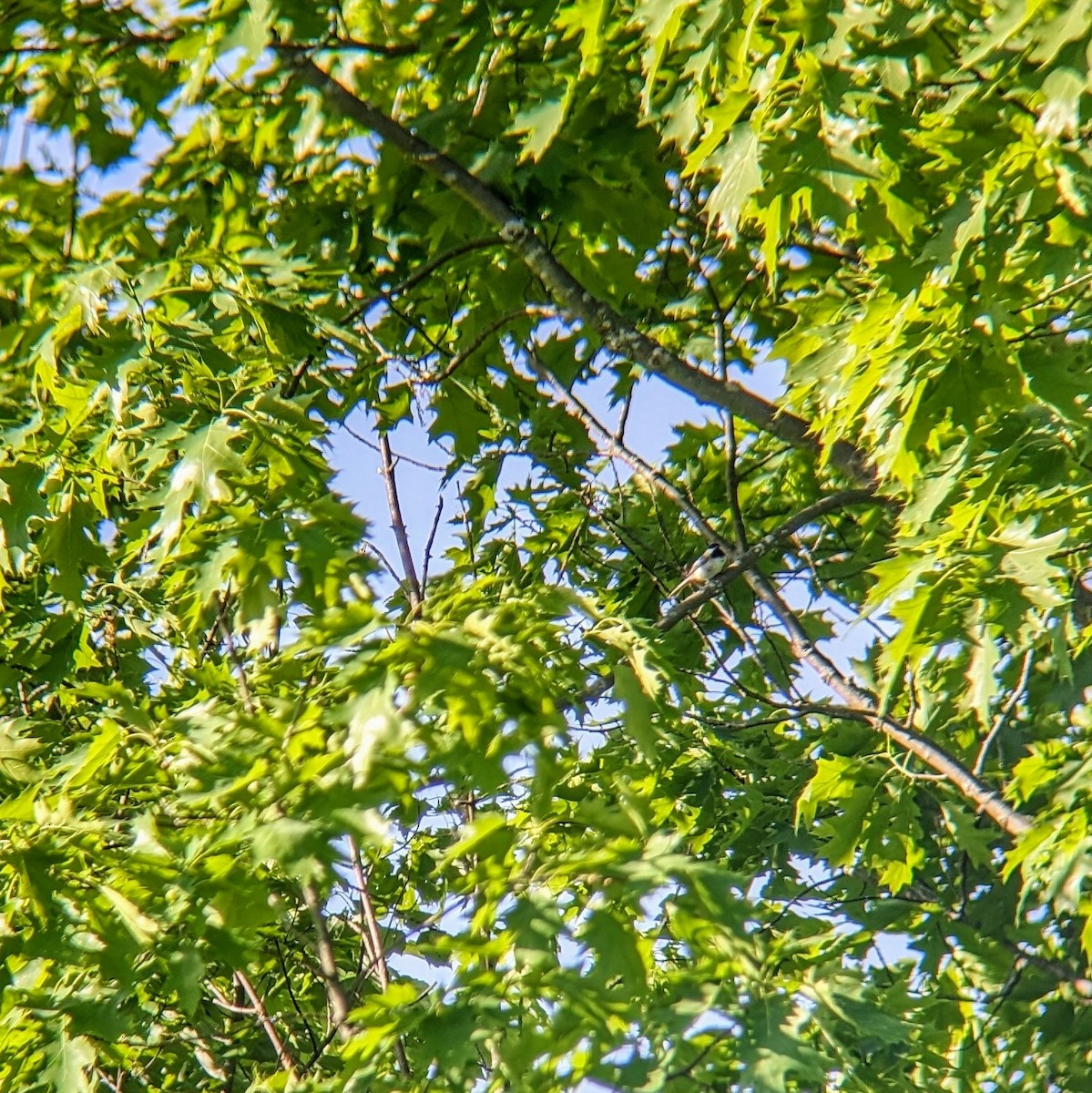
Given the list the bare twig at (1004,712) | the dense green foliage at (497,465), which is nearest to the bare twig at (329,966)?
the dense green foliage at (497,465)

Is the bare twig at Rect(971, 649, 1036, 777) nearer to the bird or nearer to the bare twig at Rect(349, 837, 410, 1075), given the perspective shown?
the bird

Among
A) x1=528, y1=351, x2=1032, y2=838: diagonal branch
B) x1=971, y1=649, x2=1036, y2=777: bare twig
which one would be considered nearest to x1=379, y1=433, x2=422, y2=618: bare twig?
x1=528, y1=351, x2=1032, y2=838: diagonal branch

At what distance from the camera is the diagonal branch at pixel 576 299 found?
2.70 m

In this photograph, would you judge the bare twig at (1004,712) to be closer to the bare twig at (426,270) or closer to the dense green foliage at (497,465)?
the dense green foliage at (497,465)

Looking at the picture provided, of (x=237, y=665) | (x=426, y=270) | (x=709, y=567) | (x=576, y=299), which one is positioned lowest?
(x=237, y=665)

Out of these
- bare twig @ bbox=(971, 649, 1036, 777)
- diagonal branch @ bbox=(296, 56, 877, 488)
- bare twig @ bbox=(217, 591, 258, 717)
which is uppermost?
diagonal branch @ bbox=(296, 56, 877, 488)

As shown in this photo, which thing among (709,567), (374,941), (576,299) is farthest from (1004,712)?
(374,941)

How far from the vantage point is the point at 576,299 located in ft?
9.55

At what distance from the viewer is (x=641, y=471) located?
3426mm

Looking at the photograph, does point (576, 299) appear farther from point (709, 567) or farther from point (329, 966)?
point (329, 966)

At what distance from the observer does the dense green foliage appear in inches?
77.7

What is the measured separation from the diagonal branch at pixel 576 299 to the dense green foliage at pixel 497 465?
0.01 m

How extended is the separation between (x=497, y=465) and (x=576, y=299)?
0.66m

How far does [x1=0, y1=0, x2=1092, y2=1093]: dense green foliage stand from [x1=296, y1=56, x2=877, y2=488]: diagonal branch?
11 mm
